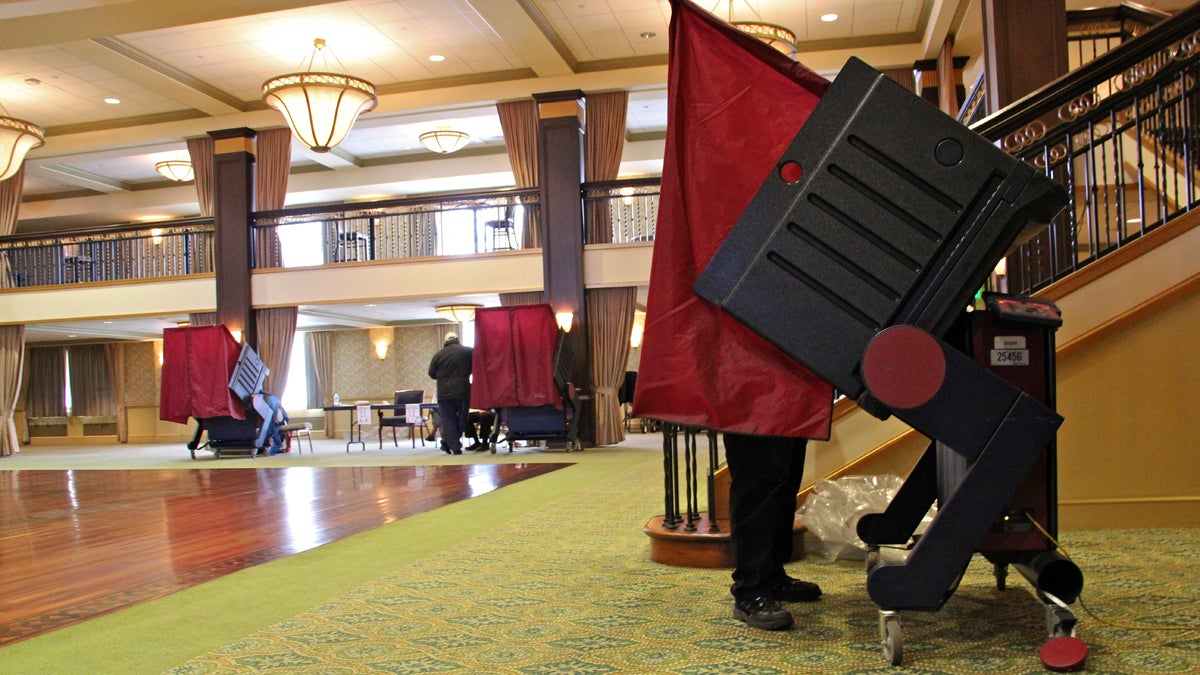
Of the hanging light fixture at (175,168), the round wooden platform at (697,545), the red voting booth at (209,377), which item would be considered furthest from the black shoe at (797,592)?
the hanging light fixture at (175,168)

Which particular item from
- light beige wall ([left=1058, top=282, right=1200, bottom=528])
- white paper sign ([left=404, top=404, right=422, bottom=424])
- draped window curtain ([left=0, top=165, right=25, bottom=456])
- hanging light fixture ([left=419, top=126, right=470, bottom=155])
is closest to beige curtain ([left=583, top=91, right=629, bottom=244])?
hanging light fixture ([left=419, top=126, right=470, bottom=155])

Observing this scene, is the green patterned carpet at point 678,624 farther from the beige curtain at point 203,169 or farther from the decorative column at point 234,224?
the beige curtain at point 203,169

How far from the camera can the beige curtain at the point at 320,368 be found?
66.0 feet

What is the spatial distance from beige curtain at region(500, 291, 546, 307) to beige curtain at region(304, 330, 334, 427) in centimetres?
916

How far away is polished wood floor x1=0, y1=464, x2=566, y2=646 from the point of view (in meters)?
3.46

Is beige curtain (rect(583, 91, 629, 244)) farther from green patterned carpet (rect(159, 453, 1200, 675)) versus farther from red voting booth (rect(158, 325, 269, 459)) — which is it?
green patterned carpet (rect(159, 453, 1200, 675))

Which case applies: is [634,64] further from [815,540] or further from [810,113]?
[810,113]

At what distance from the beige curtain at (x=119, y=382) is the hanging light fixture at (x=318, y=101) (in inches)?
512

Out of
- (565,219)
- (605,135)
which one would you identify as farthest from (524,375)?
(605,135)

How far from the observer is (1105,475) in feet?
11.8

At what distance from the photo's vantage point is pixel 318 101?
10.0m

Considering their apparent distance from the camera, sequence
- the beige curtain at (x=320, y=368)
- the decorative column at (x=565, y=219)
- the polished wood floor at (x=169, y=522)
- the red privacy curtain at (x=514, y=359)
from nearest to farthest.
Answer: the polished wood floor at (x=169, y=522) < the red privacy curtain at (x=514, y=359) < the decorative column at (x=565, y=219) < the beige curtain at (x=320, y=368)

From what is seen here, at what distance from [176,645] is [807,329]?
1.98 m

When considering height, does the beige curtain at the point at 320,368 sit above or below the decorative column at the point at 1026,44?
below
